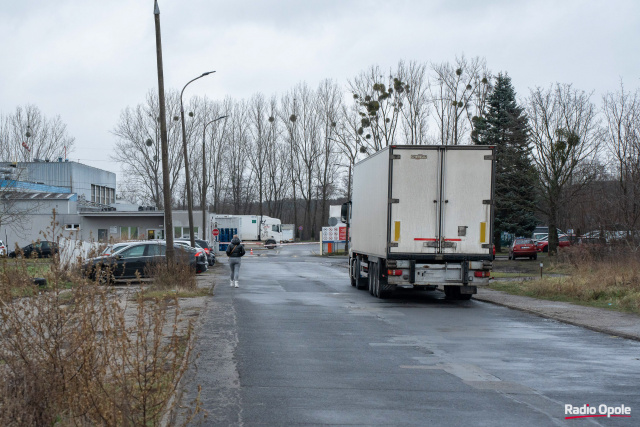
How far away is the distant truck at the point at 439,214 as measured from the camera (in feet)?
57.6

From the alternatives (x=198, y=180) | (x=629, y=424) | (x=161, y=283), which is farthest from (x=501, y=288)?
(x=198, y=180)

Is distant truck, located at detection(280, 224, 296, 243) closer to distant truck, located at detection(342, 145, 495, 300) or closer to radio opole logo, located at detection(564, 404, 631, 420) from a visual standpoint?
distant truck, located at detection(342, 145, 495, 300)

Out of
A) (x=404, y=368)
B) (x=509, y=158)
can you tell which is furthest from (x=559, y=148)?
(x=404, y=368)

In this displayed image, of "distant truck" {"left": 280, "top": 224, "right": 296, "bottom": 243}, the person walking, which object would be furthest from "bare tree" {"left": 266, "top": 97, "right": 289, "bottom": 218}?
the person walking

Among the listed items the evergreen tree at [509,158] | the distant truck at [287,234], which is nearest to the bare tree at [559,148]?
the evergreen tree at [509,158]

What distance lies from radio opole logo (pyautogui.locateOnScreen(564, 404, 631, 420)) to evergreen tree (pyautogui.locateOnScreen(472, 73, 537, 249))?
34190mm

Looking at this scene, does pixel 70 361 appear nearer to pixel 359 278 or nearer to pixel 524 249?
pixel 359 278

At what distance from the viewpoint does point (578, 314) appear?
15.5 meters

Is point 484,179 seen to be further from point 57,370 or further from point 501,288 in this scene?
point 57,370

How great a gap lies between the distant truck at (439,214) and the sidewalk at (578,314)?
151cm

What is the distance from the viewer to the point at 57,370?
5.13 meters

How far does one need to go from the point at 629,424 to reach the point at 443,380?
7.68 ft

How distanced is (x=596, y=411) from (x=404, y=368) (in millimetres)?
2718

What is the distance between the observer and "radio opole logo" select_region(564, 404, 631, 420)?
21.6ft
